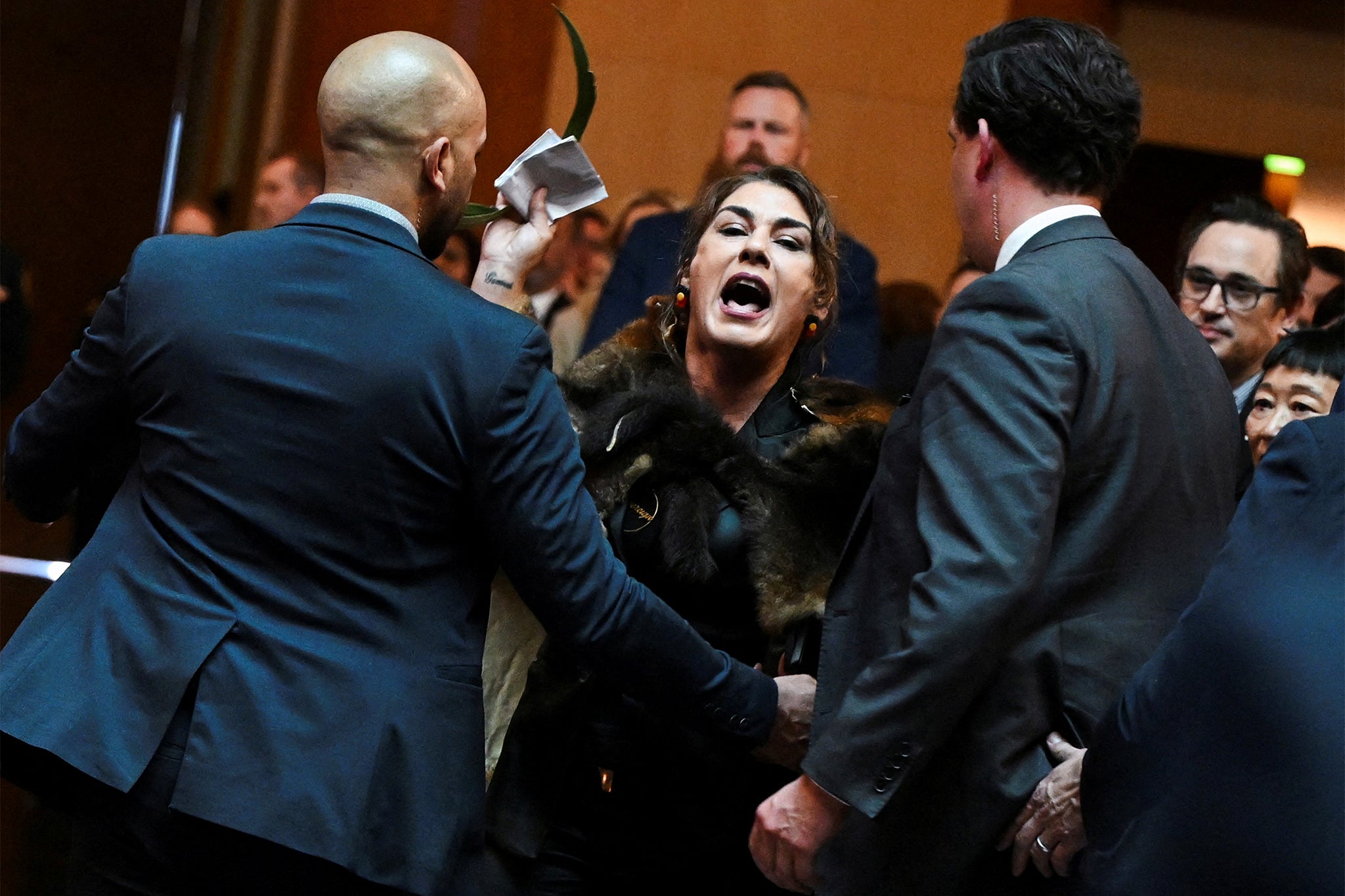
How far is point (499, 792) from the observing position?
2.81 m

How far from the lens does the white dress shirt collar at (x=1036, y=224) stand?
7.73ft

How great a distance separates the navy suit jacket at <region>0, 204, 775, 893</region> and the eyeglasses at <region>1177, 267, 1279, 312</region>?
7.91 feet

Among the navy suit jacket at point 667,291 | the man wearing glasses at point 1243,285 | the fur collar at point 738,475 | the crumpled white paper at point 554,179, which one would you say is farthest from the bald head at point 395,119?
the man wearing glasses at point 1243,285

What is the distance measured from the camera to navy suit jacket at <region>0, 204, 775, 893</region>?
2072mm

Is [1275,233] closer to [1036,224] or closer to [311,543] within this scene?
[1036,224]

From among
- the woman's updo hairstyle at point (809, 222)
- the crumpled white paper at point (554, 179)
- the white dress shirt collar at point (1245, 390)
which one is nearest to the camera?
the crumpled white paper at point (554, 179)

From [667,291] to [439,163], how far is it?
7.20 feet

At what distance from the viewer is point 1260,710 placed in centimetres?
170

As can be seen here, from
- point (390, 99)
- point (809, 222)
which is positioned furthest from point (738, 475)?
point (390, 99)

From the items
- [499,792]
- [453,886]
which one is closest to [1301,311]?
[499,792]

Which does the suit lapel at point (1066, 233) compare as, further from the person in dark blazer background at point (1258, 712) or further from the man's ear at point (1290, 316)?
the man's ear at point (1290, 316)

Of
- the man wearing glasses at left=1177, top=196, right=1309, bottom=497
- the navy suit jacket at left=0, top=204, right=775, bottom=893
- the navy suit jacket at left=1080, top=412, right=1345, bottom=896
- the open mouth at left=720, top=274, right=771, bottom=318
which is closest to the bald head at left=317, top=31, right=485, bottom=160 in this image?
the navy suit jacket at left=0, top=204, right=775, bottom=893

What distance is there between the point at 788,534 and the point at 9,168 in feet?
20.5

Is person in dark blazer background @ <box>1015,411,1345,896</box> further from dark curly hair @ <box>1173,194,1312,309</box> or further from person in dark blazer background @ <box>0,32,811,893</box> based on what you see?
dark curly hair @ <box>1173,194,1312,309</box>
